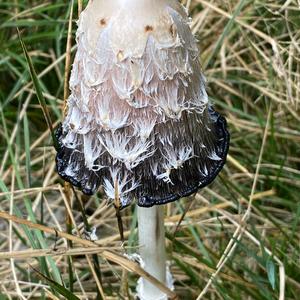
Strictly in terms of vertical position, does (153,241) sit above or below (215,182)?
above

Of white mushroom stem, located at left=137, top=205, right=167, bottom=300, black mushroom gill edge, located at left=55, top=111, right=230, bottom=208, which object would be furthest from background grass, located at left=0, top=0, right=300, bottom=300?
black mushroom gill edge, located at left=55, top=111, right=230, bottom=208

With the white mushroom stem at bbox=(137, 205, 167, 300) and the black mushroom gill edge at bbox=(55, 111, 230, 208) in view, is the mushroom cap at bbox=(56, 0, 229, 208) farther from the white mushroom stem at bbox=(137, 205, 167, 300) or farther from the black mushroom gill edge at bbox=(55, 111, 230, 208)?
the white mushroom stem at bbox=(137, 205, 167, 300)

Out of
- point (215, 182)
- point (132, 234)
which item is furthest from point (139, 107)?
point (215, 182)

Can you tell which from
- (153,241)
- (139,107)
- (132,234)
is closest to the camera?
(139,107)

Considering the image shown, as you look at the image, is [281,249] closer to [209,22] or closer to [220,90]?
[220,90]

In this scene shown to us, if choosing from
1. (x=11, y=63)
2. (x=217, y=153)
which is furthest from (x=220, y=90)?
(x=217, y=153)

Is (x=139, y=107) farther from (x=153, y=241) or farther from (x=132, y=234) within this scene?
(x=132, y=234)
